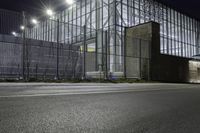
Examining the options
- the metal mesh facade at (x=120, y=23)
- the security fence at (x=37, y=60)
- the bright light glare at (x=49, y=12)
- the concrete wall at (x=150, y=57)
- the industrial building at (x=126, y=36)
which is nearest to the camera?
the security fence at (x=37, y=60)

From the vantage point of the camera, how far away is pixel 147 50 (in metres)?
22.6

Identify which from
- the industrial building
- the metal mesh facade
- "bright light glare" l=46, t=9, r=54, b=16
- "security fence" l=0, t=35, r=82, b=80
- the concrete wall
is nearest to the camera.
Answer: "security fence" l=0, t=35, r=82, b=80

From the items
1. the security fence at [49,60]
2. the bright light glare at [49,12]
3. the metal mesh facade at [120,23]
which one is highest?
the bright light glare at [49,12]

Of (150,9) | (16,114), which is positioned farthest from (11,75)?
(150,9)

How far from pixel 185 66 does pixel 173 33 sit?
30.0ft

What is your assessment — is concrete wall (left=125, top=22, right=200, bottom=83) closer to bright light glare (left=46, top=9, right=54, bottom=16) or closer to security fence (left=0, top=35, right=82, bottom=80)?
security fence (left=0, top=35, right=82, bottom=80)

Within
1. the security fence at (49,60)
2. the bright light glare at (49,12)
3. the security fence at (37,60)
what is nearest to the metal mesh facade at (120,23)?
the security fence at (49,60)

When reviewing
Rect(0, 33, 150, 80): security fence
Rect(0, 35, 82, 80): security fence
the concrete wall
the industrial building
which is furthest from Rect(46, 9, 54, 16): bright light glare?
Rect(0, 35, 82, 80): security fence

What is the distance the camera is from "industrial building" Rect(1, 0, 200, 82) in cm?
1733

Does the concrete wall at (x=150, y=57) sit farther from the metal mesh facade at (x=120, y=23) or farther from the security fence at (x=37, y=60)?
the security fence at (x=37, y=60)

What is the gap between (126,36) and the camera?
23094 mm

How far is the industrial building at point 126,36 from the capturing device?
17.3 metres

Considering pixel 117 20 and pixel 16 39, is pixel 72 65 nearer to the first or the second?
pixel 16 39

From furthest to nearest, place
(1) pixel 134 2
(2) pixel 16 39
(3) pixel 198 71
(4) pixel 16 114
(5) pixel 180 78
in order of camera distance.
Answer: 1. (3) pixel 198 71
2. (1) pixel 134 2
3. (5) pixel 180 78
4. (2) pixel 16 39
5. (4) pixel 16 114
